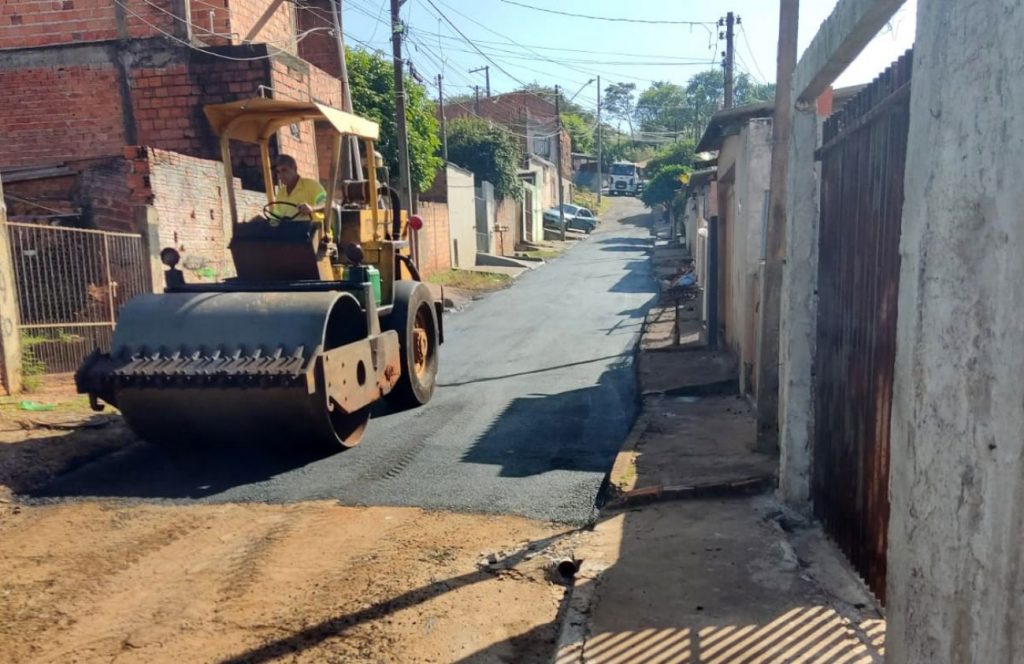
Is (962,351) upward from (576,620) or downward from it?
upward

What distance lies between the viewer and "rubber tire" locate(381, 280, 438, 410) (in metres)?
7.68

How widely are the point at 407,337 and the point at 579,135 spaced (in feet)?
236

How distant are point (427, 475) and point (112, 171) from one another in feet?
24.0

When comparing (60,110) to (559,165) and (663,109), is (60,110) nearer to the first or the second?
(559,165)

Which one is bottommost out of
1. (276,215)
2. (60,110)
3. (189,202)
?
(276,215)

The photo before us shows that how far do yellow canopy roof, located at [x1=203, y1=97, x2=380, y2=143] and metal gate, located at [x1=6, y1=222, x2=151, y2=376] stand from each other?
3006 mm

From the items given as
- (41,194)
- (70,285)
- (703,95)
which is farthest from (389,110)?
(703,95)

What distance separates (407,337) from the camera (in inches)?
302

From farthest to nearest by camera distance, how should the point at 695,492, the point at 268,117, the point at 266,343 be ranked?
the point at 268,117, the point at 266,343, the point at 695,492

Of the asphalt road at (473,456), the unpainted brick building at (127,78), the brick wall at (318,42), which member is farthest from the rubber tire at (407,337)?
the brick wall at (318,42)

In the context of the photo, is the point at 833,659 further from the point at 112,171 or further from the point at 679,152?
the point at 679,152

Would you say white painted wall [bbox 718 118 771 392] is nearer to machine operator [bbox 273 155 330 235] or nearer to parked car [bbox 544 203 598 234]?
machine operator [bbox 273 155 330 235]

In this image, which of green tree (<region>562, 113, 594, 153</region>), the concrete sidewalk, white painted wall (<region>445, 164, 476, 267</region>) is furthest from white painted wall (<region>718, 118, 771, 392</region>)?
green tree (<region>562, 113, 594, 153</region>)

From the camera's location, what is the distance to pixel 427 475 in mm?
5895
